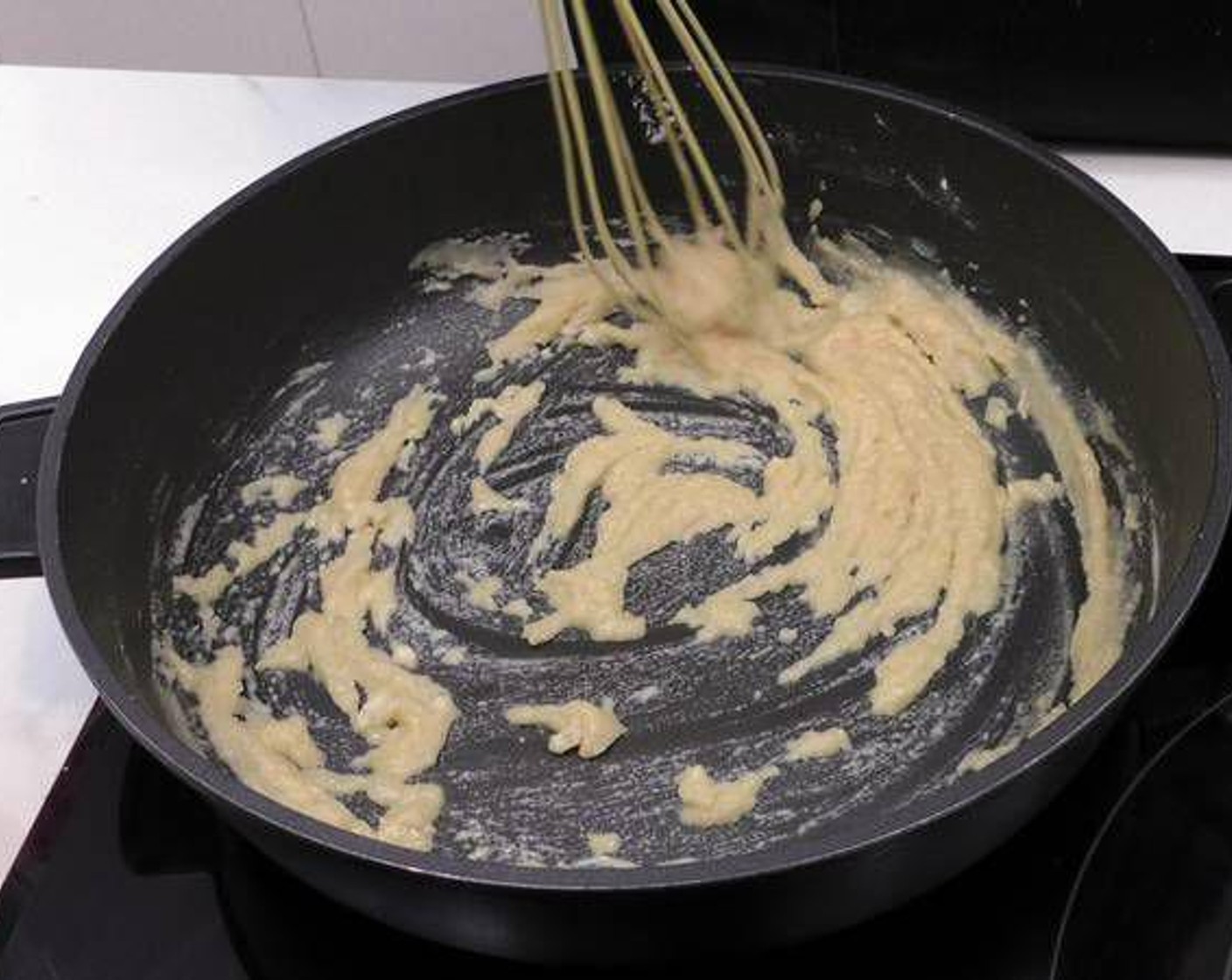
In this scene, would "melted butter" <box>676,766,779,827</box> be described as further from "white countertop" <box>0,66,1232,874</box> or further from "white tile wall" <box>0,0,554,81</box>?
"white tile wall" <box>0,0,554,81</box>

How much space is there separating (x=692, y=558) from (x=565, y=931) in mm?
292

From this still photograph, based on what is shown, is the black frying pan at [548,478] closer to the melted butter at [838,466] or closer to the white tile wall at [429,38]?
the melted butter at [838,466]

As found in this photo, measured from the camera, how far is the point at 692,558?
83 centimetres

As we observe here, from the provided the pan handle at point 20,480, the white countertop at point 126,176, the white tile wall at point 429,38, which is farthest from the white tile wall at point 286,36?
the pan handle at point 20,480

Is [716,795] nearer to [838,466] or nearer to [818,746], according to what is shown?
[818,746]

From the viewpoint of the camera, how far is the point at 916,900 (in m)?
0.64

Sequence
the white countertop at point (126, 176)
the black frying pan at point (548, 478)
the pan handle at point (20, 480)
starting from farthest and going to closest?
the white countertop at point (126, 176)
the pan handle at point (20, 480)
the black frying pan at point (548, 478)

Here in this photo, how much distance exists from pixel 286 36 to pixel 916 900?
88cm

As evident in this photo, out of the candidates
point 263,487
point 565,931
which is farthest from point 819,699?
point 263,487

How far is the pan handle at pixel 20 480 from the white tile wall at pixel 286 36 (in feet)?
1.82

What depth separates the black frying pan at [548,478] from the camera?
561 mm

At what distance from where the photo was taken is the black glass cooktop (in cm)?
62

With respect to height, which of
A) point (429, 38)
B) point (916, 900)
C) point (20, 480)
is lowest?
point (916, 900)

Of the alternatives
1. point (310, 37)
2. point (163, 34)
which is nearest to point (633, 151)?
point (310, 37)
